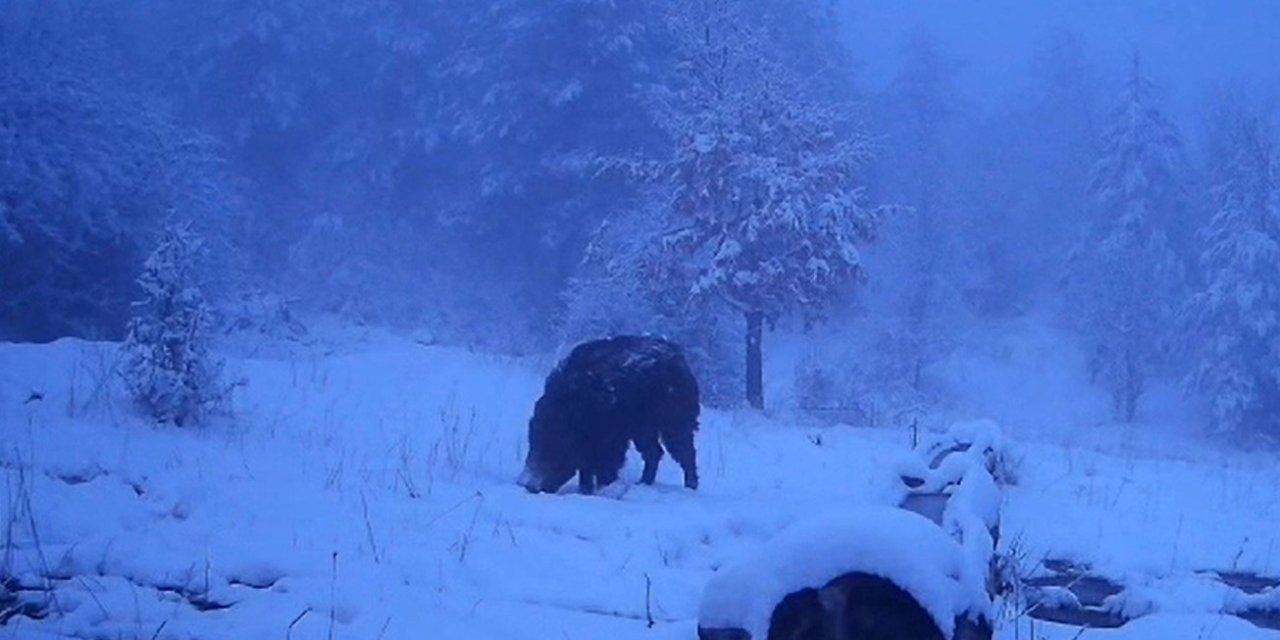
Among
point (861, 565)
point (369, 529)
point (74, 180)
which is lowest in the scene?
point (369, 529)

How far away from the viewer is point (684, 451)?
29.7 ft

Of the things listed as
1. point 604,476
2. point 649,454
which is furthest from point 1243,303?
point 604,476

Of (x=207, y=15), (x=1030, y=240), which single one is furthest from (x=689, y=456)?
(x=1030, y=240)

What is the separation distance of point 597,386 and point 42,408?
4635 mm

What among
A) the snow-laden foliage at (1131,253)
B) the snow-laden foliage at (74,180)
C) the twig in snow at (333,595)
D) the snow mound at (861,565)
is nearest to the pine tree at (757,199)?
the snow-laden foliage at (74,180)

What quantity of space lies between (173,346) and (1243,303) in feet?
93.4

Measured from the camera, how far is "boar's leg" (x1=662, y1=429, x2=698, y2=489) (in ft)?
29.6

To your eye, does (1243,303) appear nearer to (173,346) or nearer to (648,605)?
(173,346)

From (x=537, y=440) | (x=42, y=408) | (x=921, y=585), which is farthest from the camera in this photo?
(x=42, y=408)

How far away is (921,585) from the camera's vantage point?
3.10m

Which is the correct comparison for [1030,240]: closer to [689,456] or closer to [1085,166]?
[1085,166]

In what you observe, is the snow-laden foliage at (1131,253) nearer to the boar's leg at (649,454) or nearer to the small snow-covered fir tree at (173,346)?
the boar's leg at (649,454)

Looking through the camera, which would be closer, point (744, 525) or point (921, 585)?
point (921, 585)

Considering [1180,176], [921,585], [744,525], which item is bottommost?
[744,525]
